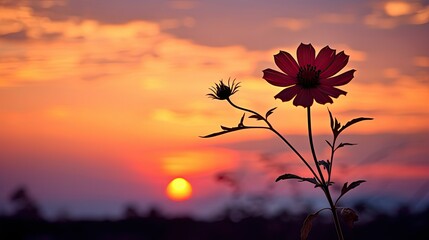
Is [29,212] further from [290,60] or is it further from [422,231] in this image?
[290,60]

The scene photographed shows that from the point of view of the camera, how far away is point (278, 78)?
5.28ft

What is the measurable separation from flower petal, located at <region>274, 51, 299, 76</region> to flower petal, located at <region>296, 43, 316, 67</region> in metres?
0.02

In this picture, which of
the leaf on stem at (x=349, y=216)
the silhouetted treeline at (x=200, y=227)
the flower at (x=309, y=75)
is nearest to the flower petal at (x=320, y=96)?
the flower at (x=309, y=75)

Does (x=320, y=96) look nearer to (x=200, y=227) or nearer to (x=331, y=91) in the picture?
(x=331, y=91)

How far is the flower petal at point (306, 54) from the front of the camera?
64.4 inches

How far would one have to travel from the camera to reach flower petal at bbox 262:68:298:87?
5.18 ft

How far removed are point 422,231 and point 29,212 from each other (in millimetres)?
1740

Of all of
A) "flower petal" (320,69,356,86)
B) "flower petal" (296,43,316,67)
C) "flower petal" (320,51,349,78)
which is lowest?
"flower petal" (320,69,356,86)

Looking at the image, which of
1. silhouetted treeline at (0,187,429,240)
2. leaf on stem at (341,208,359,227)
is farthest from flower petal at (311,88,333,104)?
silhouetted treeline at (0,187,429,240)

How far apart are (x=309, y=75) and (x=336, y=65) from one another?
0.26ft

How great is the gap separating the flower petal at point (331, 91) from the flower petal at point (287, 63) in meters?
0.06

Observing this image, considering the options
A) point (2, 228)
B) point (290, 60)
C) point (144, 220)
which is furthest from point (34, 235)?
point (290, 60)

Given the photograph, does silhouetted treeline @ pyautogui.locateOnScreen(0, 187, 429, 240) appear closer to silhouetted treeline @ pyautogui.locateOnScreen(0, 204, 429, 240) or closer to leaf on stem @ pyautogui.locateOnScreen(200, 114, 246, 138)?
silhouetted treeline @ pyautogui.locateOnScreen(0, 204, 429, 240)

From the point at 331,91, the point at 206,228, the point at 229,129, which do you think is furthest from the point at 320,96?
the point at 206,228
